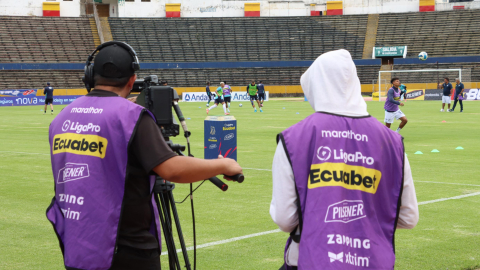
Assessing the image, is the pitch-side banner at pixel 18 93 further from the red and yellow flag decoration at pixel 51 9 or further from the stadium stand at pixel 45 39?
the red and yellow flag decoration at pixel 51 9

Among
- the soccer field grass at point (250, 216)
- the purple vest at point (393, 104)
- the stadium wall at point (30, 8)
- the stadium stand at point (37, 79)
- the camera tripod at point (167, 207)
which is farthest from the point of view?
the stadium wall at point (30, 8)

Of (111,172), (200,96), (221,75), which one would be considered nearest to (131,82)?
(111,172)

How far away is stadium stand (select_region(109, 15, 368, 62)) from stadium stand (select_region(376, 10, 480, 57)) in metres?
3.25

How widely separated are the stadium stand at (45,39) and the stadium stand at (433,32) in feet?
113

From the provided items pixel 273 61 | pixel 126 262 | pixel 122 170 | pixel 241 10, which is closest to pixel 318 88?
pixel 122 170

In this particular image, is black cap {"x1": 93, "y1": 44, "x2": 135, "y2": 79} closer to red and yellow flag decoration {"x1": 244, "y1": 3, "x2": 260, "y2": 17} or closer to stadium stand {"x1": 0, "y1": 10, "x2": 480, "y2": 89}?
stadium stand {"x1": 0, "y1": 10, "x2": 480, "y2": 89}

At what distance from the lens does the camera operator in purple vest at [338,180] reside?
2721 mm

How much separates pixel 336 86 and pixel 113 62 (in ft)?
4.00

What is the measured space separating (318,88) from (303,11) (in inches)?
2802

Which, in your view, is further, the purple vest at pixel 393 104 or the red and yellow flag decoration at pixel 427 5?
the red and yellow flag decoration at pixel 427 5

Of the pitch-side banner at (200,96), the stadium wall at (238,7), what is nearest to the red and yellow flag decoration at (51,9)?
the stadium wall at (238,7)

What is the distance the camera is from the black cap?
3084 mm

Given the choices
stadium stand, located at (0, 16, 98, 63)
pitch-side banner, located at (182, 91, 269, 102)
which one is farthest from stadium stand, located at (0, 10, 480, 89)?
pitch-side banner, located at (182, 91, 269, 102)

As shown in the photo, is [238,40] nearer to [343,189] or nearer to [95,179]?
[95,179]
